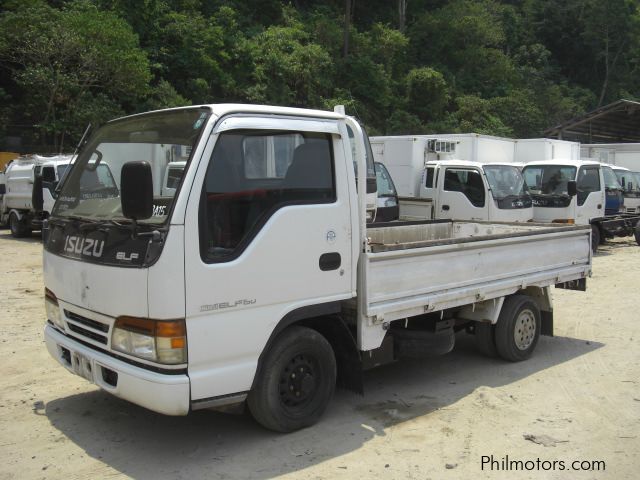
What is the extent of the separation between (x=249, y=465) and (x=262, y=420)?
0.35 m

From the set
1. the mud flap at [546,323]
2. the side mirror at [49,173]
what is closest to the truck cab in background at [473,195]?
the mud flap at [546,323]

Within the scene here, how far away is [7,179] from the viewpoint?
58.5ft

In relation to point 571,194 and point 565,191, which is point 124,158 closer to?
point 571,194

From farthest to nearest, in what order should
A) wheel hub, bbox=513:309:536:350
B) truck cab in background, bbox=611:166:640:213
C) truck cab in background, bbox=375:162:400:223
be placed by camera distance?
1. truck cab in background, bbox=611:166:640:213
2. truck cab in background, bbox=375:162:400:223
3. wheel hub, bbox=513:309:536:350

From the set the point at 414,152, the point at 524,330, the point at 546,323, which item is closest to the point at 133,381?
the point at 524,330

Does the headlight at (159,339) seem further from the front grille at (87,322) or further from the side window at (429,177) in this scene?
the side window at (429,177)

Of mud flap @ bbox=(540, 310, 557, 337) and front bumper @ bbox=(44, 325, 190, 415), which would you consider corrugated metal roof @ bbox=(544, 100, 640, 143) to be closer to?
mud flap @ bbox=(540, 310, 557, 337)

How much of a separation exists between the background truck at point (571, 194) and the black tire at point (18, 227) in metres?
13.4

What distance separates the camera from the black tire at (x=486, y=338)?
20.2 feet

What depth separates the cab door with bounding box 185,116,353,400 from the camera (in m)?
3.76

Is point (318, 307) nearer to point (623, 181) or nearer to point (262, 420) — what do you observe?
point (262, 420)

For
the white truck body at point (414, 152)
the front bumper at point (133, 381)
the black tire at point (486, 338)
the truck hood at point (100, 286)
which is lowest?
the black tire at point (486, 338)

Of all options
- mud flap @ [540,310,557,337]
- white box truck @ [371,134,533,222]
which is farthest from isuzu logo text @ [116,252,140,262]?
white box truck @ [371,134,533,222]

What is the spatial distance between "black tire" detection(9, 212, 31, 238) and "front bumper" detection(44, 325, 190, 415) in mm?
14170
